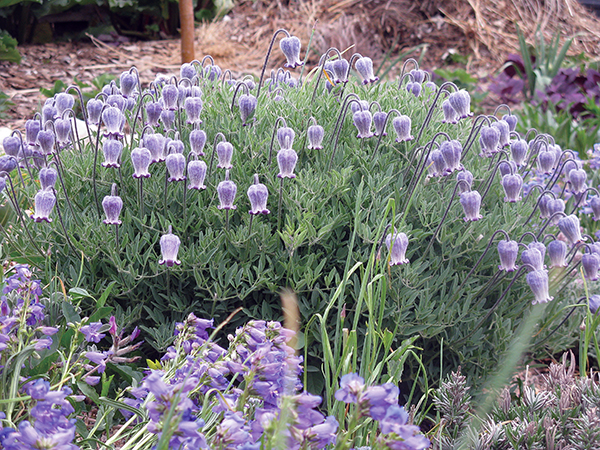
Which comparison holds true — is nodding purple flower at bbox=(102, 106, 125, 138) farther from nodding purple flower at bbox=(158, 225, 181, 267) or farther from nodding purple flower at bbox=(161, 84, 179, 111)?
nodding purple flower at bbox=(158, 225, 181, 267)

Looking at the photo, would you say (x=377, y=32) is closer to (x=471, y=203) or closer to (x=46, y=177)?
(x=471, y=203)

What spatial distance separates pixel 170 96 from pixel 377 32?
6208 mm

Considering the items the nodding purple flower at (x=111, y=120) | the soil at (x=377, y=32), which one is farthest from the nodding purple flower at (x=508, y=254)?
the soil at (x=377, y=32)

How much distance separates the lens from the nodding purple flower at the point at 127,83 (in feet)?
7.82

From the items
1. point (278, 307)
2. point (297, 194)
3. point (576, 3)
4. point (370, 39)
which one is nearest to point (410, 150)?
point (297, 194)

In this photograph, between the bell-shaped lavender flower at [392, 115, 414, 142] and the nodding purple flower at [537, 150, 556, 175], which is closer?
the bell-shaped lavender flower at [392, 115, 414, 142]

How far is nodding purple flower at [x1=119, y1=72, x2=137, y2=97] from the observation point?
93.9 inches

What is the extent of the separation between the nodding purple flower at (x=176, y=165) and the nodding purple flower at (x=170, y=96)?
0.33 meters

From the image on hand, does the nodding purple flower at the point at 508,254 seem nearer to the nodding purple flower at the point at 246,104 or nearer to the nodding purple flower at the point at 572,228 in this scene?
the nodding purple flower at the point at 572,228

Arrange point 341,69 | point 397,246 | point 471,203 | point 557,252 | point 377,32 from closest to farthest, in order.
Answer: point 397,246
point 471,203
point 557,252
point 341,69
point 377,32

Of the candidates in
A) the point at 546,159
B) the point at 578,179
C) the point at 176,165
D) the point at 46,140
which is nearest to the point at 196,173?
the point at 176,165

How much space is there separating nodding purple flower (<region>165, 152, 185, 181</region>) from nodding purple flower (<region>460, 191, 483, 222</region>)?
97 cm

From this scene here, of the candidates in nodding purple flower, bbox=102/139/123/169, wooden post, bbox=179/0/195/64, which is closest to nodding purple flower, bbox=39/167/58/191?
nodding purple flower, bbox=102/139/123/169

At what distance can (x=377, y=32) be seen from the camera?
7770 millimetres
